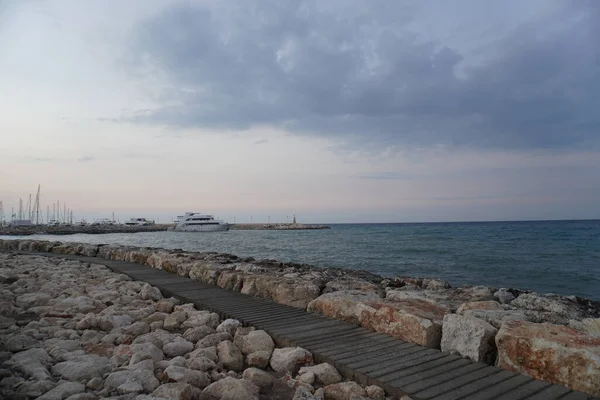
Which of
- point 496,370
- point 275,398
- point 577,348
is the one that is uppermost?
point 577,348

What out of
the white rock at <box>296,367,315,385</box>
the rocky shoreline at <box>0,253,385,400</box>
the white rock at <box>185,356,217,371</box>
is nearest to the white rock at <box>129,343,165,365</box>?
the rocky shoreline at <box>0,253,385,400</box>

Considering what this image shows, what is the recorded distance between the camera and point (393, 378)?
2623 millimetres

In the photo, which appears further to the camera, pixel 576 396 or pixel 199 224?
pixel 199 224

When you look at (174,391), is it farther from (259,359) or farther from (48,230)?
(48,230)

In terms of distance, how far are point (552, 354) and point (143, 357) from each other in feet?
10.5

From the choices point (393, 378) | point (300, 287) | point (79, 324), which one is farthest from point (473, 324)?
point (79, 324)

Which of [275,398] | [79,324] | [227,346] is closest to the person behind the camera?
[275,398]

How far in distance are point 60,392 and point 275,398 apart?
146cm

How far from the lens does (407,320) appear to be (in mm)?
3441

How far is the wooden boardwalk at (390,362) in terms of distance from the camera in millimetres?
2416

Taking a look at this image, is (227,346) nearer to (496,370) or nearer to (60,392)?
(60,392)

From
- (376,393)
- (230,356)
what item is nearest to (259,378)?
(230,356)

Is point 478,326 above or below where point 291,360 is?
above

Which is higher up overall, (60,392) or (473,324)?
(473,324)
